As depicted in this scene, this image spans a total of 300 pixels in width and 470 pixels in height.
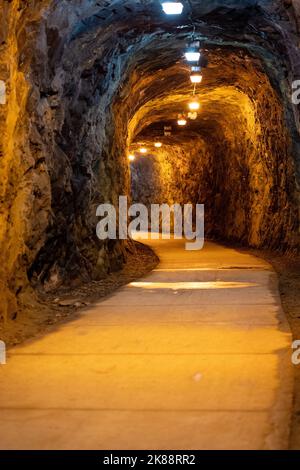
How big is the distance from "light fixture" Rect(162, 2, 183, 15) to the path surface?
4.78 meters

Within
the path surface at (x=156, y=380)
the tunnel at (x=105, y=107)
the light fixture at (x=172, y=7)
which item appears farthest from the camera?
the light fixture at (x=172, y=7)

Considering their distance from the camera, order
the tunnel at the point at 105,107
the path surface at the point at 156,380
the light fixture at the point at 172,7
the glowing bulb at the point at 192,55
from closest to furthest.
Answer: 1. the path surface at the point at 156,380
2. the tunnel at the point at 105,107
3. the light fixture at the point at 172,7
4. the glowing bulb at the point at 192,55

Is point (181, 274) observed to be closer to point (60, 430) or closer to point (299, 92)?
point (299, 92)

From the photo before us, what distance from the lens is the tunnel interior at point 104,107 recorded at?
24.5 feet

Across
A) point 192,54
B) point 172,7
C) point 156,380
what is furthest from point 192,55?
point 156,380

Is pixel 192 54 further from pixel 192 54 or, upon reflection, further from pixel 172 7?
pixel 172 7

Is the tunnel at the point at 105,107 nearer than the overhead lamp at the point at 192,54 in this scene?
Yes

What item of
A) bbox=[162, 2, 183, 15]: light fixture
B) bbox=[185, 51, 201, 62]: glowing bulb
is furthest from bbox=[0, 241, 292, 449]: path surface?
bbox=[185, 51, 201, 62]: glowing bulb

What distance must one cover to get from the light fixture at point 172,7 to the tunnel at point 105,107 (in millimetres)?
245

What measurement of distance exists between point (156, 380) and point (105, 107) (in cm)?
887

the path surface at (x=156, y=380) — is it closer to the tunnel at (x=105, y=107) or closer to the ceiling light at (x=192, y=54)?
the tunnel at (x=105, y=107)

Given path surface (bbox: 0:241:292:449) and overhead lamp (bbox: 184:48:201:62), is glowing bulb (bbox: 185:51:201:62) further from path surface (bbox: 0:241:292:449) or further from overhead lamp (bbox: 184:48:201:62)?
Answer: path surface (bbox: 0:241:292:449)

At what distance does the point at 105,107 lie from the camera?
12320 millimetres

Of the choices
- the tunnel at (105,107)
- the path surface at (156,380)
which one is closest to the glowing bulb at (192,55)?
the tunnel at (105,107)
